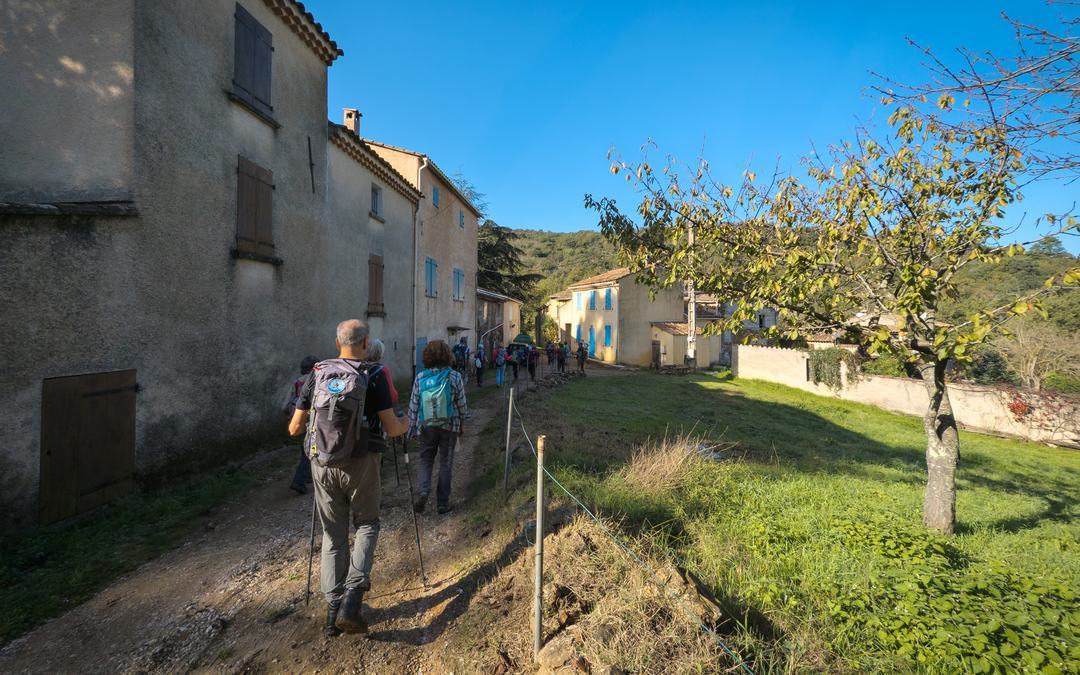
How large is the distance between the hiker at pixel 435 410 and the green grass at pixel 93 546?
2.56m

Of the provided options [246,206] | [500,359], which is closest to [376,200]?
[246,206]

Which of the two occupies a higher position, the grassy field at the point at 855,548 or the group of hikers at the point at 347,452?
the group of hikers at the point at 347,452

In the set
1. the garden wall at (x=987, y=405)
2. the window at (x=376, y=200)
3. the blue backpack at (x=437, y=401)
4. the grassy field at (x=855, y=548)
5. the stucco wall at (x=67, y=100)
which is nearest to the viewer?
the grassy field at (x=855, y=548)

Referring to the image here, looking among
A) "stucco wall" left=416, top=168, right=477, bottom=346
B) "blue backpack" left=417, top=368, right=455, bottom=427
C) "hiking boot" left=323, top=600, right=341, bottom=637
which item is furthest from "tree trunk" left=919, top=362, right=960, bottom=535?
"stucco wall" left=416, top=168, right=477, bottom=346

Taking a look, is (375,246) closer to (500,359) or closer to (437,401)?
(500,359)

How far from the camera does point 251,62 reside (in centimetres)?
739

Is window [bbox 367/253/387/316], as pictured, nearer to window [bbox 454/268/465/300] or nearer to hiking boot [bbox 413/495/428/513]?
window [bbox 454/268/465/300]

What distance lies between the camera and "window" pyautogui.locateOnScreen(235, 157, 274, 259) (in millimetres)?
7148

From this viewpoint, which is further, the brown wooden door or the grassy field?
the brown wooden door

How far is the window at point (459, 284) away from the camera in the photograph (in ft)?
63.1

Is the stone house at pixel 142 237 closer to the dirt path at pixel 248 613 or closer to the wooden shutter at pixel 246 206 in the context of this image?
the wooden shutter at pixel 246 206

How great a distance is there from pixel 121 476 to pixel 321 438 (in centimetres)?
444

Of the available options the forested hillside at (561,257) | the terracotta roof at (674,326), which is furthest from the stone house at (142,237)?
the forested hillside at (561,257)

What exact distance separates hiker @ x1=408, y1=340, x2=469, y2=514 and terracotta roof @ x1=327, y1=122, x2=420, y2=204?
763 cm
